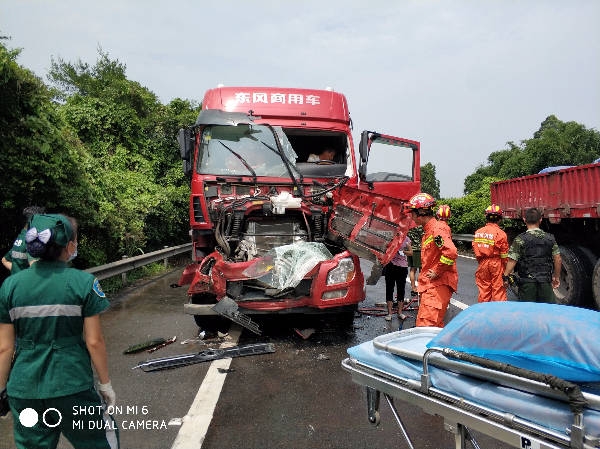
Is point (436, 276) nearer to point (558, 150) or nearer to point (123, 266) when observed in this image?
point (123, 266)

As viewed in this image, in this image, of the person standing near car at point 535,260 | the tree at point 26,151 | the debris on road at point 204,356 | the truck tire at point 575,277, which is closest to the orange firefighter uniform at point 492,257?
the person standing near car at point 535,260

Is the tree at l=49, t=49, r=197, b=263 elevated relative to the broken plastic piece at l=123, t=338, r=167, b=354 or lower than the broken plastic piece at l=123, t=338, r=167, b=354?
elevated

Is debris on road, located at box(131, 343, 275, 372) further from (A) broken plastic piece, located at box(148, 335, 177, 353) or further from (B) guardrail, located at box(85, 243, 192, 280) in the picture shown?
(B) guardrail, located at box(85, 243, 192, 280)

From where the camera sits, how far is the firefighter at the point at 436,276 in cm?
446

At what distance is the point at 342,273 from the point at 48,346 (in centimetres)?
360

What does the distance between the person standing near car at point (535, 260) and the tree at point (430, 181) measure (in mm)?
42169

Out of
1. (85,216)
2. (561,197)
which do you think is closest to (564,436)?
(561,197)

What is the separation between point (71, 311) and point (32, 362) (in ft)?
0.96

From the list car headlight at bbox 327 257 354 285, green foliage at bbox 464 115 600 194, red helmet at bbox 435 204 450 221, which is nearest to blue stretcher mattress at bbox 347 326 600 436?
car headlight at bbox 327 257 354 285

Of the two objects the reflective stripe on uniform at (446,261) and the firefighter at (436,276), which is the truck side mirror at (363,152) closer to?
the firefighter at (436,276)

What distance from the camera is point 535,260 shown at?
541cm

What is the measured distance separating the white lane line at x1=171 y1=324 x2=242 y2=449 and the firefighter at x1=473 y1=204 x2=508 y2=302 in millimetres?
3178

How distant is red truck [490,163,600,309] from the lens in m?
6.66

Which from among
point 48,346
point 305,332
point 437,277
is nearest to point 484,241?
point 437,277
